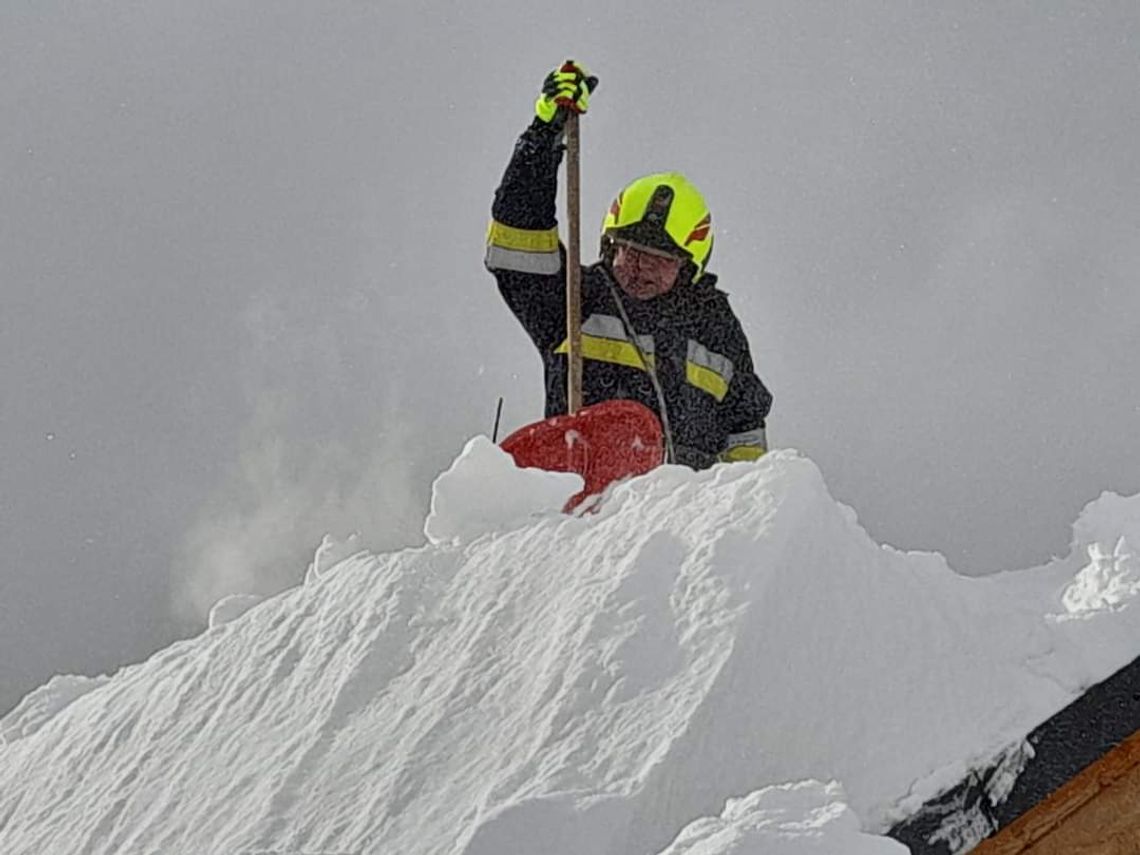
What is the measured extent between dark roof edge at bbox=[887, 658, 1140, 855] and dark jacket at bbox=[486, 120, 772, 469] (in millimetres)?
2971

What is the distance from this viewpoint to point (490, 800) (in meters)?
2.25

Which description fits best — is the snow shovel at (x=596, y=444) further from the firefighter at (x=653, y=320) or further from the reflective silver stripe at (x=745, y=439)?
the reflective silver stripe at (x=745, y=439)

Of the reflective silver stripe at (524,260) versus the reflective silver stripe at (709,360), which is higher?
the reflective silver stripe at (524,260)

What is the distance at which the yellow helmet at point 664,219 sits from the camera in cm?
531

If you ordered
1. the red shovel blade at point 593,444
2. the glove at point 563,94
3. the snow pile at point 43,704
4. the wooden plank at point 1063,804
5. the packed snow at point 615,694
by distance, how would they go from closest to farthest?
the wooden plank at point 1063,804
the packed snow at point 615,694
the snow pile at point 43,704
the red shovel blade at point 593,444
the glove at point 563,94

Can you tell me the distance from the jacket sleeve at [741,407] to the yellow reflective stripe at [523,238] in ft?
2.66

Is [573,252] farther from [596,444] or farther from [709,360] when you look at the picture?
[596,444]

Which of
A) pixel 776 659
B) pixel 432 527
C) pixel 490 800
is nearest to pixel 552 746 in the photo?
pixel 490 800

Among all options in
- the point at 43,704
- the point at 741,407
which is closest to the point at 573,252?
the point at 741,407

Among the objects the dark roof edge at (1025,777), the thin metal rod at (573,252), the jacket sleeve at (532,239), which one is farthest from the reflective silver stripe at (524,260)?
the dark roof edge at (1025,777)

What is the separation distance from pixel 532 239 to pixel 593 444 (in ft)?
4.18

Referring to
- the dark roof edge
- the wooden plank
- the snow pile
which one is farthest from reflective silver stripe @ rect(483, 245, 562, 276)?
the wooden plank

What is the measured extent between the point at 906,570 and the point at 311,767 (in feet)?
3.59

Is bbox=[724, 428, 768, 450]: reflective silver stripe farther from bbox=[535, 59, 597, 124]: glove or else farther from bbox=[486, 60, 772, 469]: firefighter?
bbox=[535, 59, 597, 124]: glove
